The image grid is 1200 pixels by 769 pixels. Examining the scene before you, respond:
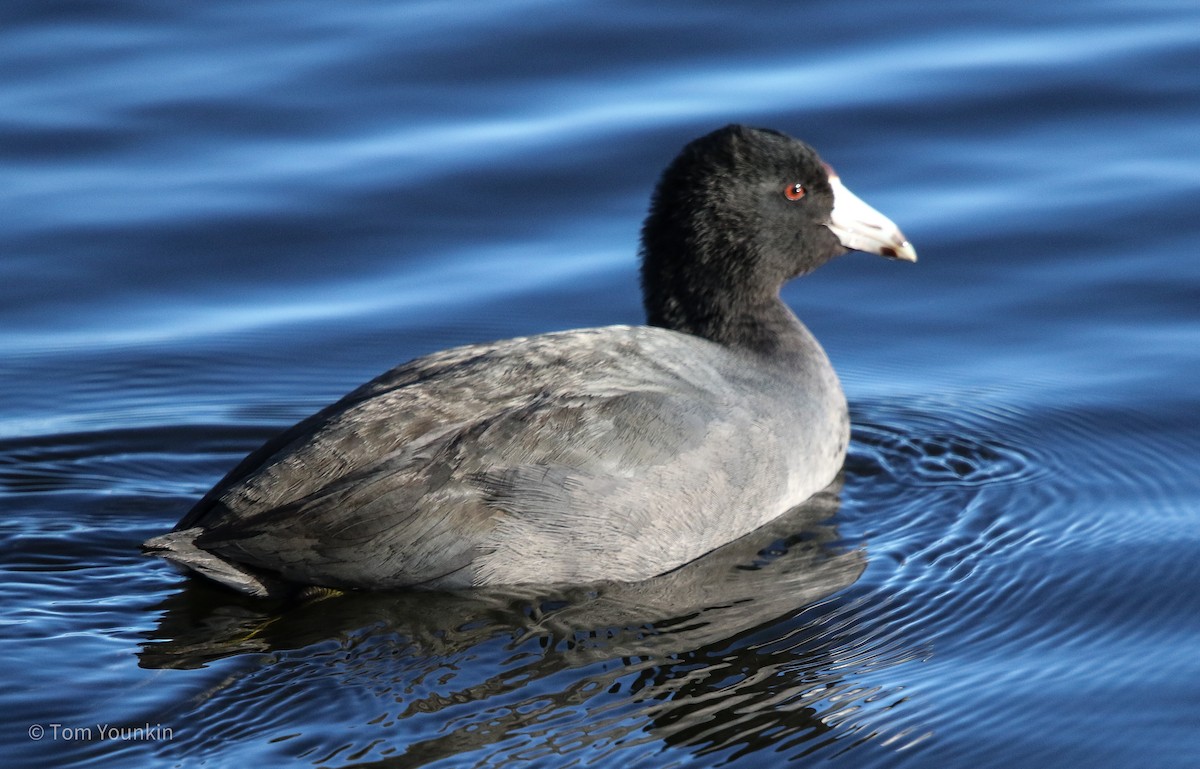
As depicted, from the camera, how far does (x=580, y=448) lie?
6.55 metres

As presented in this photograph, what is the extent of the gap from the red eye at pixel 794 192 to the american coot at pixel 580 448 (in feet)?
0.37

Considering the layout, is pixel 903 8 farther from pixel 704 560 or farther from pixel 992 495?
pixel 704 560

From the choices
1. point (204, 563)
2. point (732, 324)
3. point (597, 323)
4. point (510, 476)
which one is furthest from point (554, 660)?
point (597, 323)

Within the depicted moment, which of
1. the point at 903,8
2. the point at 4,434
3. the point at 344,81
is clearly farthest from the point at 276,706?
the point at 903,8

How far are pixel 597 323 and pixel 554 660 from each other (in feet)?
11.5

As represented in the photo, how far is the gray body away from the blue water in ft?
0.63

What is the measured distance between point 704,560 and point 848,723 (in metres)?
1.38

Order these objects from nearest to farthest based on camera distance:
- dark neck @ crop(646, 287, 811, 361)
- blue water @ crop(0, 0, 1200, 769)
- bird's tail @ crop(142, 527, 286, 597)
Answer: blue water @ crop(0, 0, 1200, 769)
bird's tail @ crop(142, 527, 286, 597)
dark neck @ crop(646, 287, 811, 361)

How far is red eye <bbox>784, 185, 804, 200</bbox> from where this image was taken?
7887mm

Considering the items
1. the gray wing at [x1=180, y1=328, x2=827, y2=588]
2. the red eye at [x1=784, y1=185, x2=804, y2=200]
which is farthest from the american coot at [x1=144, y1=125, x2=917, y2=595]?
the red eye at [x1=784, y1=185, x2=804, y2=200]

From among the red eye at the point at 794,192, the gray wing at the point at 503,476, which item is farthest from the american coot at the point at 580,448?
the red eye at the point at 794,192

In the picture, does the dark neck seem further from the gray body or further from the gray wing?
the gray wing

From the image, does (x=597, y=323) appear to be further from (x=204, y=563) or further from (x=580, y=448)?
(x=204, y=563)

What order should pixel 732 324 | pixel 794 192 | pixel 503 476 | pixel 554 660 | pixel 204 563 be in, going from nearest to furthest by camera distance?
pixel 554 660, pixel 204 563, pixel 503 476, pixel 732 324, pixel 794 192
